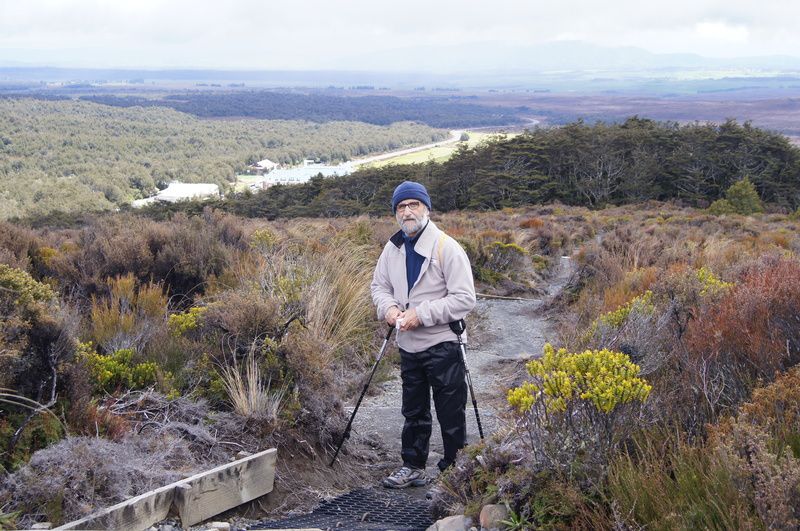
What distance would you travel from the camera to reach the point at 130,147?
127812 millimetres

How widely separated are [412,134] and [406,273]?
15692cm

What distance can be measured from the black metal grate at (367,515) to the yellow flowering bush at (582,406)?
0.94 meters

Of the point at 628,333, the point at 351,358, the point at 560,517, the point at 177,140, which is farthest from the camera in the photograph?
the point at 177,140

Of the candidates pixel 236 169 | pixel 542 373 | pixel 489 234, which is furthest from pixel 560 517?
pixel 236 169

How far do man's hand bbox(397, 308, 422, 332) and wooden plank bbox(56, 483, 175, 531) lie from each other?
1541 mm

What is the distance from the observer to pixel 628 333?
4938mm

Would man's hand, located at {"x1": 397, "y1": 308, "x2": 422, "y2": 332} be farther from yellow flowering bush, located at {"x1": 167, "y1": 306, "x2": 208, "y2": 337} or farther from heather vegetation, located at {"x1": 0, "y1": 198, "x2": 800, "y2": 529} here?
yellow flowering bush, located at {"x1": 167, "y1": 306, "x2": 208, "y2": 337}

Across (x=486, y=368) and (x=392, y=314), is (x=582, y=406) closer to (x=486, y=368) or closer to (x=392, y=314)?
(x=392, y=314)

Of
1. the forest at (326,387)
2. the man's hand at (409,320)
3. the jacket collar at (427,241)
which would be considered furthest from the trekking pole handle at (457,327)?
the forest at (326,387)

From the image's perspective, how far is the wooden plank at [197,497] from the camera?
313 centimetres

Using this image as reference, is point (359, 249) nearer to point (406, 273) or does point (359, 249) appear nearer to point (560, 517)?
point (406, 273)

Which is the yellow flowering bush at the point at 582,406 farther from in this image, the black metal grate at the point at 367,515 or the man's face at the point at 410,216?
the man's face at the point at 410,216

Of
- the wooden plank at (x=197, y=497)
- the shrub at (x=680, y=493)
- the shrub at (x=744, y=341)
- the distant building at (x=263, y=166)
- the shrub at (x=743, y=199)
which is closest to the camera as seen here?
the shrub at (x=680, y=493)

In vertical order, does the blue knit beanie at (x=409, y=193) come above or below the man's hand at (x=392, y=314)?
above
